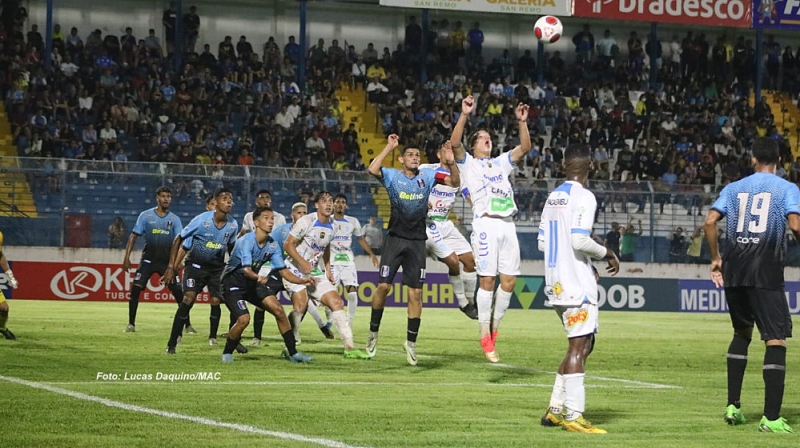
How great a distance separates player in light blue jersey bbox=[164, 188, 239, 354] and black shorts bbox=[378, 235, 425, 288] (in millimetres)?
Answer: 2917

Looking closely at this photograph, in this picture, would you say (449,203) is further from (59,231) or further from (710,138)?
(710,138)

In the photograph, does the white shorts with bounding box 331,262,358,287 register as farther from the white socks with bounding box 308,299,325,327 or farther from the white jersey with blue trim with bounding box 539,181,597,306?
the white jersey with blue trim with bounding box 539,181,597,306

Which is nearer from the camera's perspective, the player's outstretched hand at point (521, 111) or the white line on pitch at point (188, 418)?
the white line on pitch at point (188, 418)

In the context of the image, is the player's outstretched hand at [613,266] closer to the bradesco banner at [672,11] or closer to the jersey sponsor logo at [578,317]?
the jersey sponsor logo at [578,317]

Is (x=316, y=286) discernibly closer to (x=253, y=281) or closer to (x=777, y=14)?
(x=253, y=281)

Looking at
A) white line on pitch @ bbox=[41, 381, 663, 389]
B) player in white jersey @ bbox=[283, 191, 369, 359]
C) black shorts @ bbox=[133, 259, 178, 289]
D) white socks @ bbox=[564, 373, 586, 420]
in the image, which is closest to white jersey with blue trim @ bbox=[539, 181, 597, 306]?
white socks @ bbox=[564, 373, 586, 420]

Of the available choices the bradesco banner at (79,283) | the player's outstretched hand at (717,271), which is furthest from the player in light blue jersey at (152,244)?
the player's outstretched hand at (717,271)

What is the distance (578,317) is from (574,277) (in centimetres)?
32

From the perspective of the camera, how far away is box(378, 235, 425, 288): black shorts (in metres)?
15.0

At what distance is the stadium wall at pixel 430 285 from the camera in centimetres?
3008

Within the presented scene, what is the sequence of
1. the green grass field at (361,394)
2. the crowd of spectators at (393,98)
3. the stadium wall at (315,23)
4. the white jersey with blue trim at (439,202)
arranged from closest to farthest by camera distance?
the green grass field at (361,394)
the white jersey with blue trim at (439,202)
the crowd of spectators at (393,98)
the stadium wall at (315,23)

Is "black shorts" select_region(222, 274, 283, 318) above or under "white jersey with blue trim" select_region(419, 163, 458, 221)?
under

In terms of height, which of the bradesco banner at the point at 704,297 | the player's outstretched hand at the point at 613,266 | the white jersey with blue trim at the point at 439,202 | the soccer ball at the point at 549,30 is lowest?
the bradesco banner at the point at 704,297

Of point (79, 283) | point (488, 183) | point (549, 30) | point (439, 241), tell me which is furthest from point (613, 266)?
point (79, 283)
